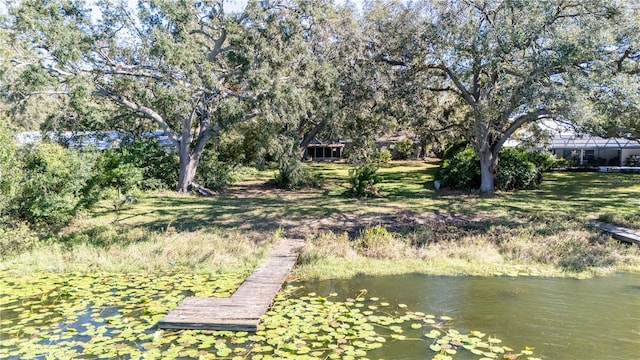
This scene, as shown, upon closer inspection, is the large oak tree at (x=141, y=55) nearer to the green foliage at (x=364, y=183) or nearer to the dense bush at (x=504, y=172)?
the green foliage at (x=364, y=183)

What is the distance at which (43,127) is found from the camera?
17422 millimetres

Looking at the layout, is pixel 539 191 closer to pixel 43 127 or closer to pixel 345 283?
pixel 345 283

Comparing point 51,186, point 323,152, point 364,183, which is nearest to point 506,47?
point 364,183

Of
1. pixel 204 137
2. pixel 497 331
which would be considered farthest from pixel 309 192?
pixel 497 331

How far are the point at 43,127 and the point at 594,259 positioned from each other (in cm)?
1831

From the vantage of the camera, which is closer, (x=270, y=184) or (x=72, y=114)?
(x=72, y=114)

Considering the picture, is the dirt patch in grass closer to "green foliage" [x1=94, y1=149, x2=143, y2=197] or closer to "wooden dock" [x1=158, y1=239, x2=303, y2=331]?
"wooden dock" [x1=158, y1=239, x2=303, y2=331]

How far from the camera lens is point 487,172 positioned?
17.6 metres

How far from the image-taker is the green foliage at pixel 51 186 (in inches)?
416

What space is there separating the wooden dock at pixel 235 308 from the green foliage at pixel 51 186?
5.47 meters

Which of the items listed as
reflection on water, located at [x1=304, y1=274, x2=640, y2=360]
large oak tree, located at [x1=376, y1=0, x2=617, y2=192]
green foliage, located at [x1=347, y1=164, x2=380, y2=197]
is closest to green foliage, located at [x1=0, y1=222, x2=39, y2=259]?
reflection on water, located at [x1=304, y1=274, x2=640, y2=360]

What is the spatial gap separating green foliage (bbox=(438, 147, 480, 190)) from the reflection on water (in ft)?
31.7

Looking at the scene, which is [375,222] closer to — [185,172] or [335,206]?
[335,206]

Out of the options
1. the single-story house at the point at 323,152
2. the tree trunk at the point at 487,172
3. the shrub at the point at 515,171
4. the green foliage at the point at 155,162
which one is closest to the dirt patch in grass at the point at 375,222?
the tree trunk at the point at 487,172
